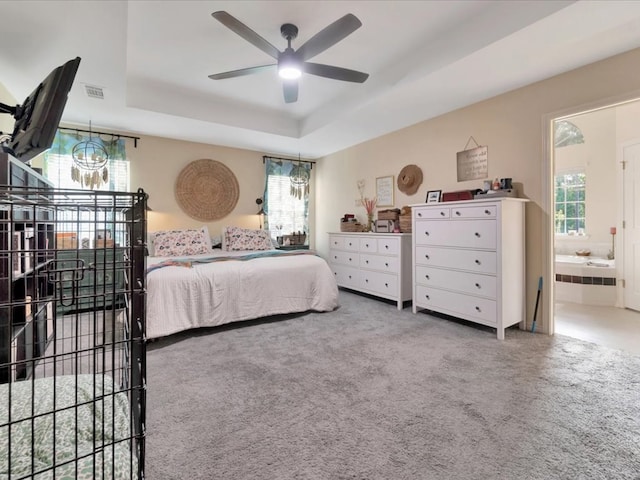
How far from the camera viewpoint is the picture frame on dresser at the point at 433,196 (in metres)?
3.72

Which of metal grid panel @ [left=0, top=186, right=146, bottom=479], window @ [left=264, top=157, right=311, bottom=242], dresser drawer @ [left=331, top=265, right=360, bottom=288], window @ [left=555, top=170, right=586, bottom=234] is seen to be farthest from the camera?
window @ [left=264, top=157, right=311, bottom=242]

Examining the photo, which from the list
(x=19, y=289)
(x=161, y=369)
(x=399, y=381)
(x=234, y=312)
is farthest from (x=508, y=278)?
(x=19, y=289)

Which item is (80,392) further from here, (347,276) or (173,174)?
(173,174)

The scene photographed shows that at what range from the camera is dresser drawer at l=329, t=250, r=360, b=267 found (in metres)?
4.46

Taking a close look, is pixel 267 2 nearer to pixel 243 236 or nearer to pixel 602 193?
pixel 243 236

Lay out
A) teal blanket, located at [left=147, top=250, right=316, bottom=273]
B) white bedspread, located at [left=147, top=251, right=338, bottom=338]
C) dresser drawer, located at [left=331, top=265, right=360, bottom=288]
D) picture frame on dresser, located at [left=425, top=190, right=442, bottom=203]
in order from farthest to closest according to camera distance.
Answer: dresser drawer, located at [left=331, top=265, right=360, bottom=288] → picture frame on dresser, located at [left=425, top=190, right=442, bottom=203] → teal blanket, located at [left=147, top=250, right=316, bottom=273] → white bedspread, located at [left=147, top=251, right=338, bottom=338]

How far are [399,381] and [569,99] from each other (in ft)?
9.18

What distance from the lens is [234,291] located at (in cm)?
303

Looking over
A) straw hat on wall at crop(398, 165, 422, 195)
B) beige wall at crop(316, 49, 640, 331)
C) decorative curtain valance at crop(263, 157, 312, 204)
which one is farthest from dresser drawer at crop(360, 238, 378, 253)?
decorative curtain valance at crop(263, 157, 312, 204)

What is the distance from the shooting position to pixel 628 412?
1.69 meters

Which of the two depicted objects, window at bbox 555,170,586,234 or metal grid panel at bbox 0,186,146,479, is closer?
metal grid panel at bbox 0,186,146,479

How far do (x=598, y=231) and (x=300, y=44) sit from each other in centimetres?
499

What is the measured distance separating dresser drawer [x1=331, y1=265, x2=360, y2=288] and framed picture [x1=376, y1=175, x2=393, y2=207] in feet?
3.53

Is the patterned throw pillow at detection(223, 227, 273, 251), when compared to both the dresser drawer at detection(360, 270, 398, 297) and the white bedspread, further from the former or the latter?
the dresser drawer at detection(360, 270, 398, 297)
